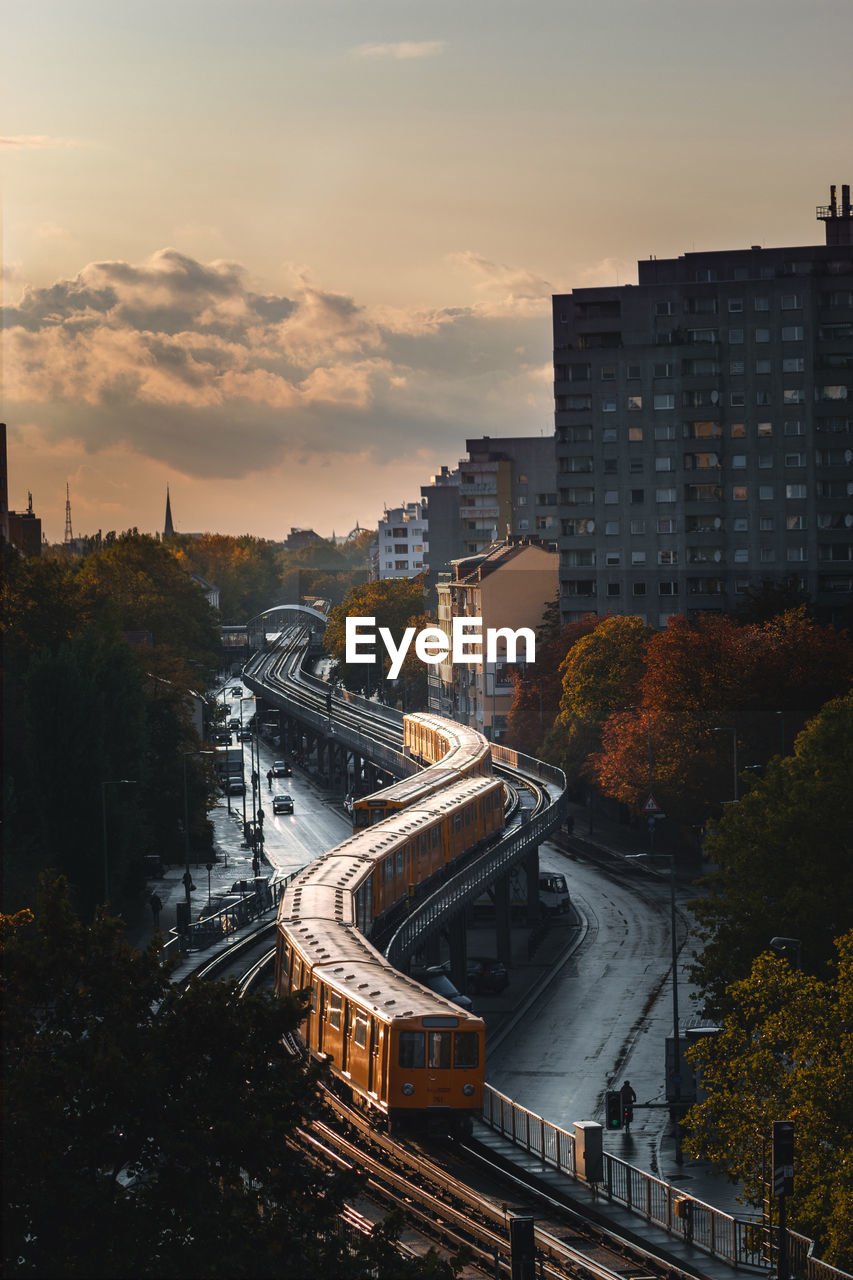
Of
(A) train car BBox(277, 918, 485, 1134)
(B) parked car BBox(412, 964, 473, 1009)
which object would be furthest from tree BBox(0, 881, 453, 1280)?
(B) parked car BBox(412, 964, 473, 1009)

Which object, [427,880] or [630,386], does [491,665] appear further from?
[427,880]

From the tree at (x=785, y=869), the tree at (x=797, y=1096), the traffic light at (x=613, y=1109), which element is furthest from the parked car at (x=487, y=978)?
the tree at (x=797, y=1096)

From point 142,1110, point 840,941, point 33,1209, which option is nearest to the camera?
point 33,1209

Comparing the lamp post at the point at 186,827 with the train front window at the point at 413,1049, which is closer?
the train front window at the point at 413,1049

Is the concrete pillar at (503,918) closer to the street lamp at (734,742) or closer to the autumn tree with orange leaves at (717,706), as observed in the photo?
the street lamp at (734,742)

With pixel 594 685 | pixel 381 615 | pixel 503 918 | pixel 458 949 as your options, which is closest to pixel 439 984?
pixel 458 949

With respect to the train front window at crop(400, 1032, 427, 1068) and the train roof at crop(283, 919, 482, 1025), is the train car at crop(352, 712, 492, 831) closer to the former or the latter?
the train roof at crop(283, 919, 482, 1025)

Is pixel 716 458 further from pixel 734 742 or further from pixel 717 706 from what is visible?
pixel 734 742

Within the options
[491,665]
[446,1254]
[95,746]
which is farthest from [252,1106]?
[491,665]
